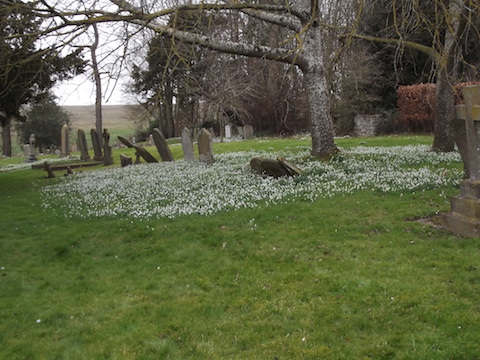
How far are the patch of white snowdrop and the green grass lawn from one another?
0.83 meters

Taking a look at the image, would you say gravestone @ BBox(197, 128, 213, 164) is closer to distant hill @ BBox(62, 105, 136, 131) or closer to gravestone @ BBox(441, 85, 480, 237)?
gravestone @ BBox(441, 85, 480, 237)

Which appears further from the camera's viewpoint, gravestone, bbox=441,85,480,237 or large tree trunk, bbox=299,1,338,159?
large tree trunk, bbox=299,1,338,159

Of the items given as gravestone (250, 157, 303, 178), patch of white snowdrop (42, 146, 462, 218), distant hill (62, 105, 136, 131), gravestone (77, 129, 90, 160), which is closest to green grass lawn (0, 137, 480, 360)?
patch of white snowdrop (42, 146, 462, 218)

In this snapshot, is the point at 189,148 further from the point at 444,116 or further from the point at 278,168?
the point at 444,116

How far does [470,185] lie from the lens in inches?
278

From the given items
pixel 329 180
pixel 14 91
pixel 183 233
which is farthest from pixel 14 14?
pixel 329 180

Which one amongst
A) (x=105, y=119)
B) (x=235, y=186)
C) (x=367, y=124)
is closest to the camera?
(x=235, y=186)

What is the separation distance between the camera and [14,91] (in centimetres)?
1669

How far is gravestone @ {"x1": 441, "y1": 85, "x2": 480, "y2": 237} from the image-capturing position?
6891mm

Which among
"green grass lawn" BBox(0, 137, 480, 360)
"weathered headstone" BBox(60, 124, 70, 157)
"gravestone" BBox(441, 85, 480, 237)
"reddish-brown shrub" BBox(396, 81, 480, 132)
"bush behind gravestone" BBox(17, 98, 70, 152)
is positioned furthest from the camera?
"bush behind gravestone" BBox(17, 98, 70, 152)

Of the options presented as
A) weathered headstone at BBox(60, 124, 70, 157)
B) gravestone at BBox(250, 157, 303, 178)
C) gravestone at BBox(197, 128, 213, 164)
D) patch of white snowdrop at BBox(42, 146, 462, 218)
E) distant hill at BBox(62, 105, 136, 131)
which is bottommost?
patch of white snowdrop at BBox(42, 146, 462, 218)

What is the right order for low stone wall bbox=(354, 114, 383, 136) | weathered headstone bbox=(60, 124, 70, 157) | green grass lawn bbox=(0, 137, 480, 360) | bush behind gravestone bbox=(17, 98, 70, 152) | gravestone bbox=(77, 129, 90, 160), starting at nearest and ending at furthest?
green grass lawn bbox=(0, 137, 480, 360) → gravestone bbox=(77, 129, 90, 160) → low stone wall bbox=(354, 114, 383, 136) → weathered headstone bbox=(60, 124, 70, 157) → bush behind gravestone bbox=(17, 98, 70, 152)

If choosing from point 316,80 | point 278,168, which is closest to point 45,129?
point 316,80

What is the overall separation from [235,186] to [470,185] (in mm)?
6689
